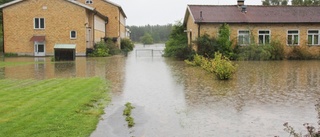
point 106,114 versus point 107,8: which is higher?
point 107,8

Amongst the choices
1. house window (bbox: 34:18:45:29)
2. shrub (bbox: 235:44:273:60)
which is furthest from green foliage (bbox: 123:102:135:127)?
house window (bbox: 34:18:45:29)

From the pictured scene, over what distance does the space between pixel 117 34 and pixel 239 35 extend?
2436 cm

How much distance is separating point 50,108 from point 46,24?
33.1 meters

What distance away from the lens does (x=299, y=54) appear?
35.7 meters

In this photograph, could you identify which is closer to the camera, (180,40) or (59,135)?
(59,135)

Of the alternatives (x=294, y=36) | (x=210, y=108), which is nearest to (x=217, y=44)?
(x=294, y=36)

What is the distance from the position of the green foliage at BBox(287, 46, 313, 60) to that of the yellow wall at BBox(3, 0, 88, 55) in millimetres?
20882

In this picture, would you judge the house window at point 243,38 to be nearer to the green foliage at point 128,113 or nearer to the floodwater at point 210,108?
the floodwater at point 210,108

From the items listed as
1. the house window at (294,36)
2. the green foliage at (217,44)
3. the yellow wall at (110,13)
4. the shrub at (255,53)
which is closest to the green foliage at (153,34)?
the yellow wall at (110,13)

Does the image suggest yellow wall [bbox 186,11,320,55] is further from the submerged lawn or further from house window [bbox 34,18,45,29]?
the submerged lawn

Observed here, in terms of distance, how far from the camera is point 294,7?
39344 mm

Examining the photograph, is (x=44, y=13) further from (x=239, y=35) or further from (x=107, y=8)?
→ (x=239, y=35)

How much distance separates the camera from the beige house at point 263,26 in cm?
3591

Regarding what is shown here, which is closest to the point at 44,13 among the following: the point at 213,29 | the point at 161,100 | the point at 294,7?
the point at 213,29
